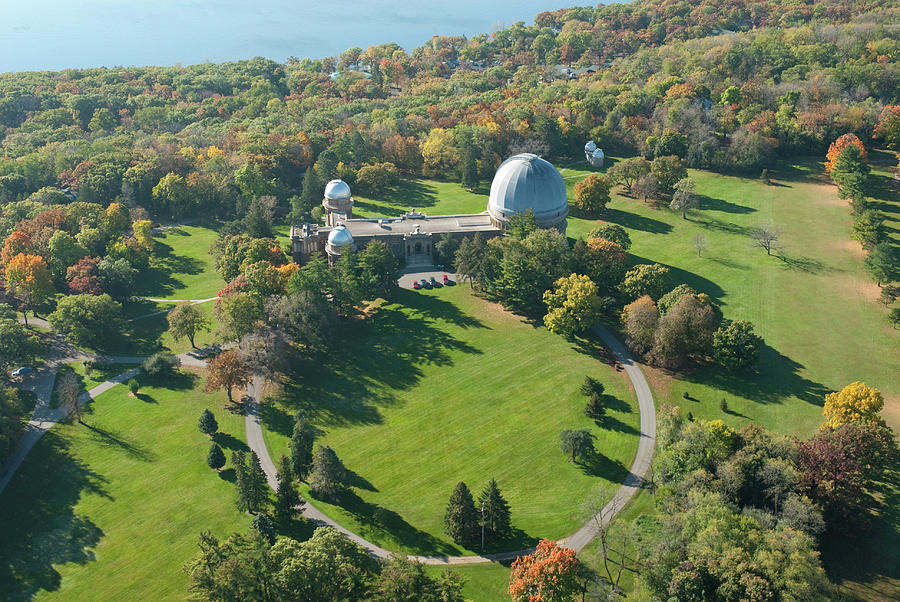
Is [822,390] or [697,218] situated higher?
[697,218]

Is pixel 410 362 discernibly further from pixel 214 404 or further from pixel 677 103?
pixel 677 103

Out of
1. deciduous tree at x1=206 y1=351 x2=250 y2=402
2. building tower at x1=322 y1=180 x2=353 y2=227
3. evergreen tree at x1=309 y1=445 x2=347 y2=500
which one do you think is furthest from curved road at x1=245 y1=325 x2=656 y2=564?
building tower at x1=322 y1=180 x2=353 y2=227

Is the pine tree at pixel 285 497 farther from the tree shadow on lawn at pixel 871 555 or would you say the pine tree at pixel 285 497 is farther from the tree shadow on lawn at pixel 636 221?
the tree shadow on lawn at pixel 636 221

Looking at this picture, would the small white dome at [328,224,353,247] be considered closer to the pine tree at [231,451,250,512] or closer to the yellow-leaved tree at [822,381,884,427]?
the pine tree at [231,451,250,512]

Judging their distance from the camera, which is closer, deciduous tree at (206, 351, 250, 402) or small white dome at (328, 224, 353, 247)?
deciduous tree at (206, 351, 250, 402)

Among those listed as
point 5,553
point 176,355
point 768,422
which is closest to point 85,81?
point 176,355

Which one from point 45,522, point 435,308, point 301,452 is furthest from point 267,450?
point 435,308

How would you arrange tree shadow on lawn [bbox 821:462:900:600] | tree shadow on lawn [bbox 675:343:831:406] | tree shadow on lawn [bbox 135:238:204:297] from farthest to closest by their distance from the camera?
tree shadow on lawn [bbox 135:238:204:297] < tree shadow on lawn [bbox 675:343:831:406] < tree shadow on lawn [bbox 821:462:900:600]
